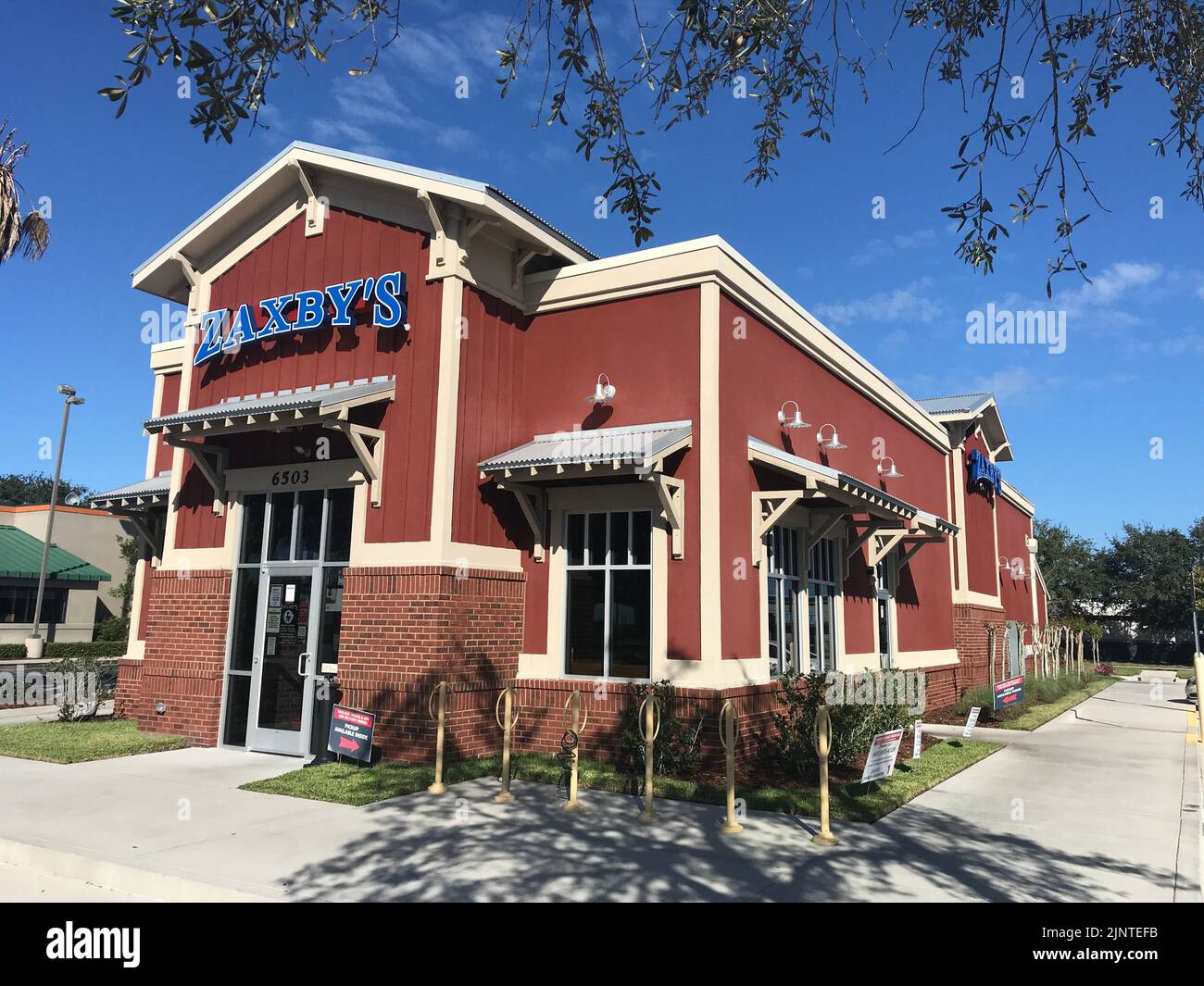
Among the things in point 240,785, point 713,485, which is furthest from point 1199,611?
point 240,785

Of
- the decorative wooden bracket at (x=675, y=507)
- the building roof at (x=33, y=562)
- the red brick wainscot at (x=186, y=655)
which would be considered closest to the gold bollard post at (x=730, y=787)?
the decorative wooden bracket at (x=675, y=507)

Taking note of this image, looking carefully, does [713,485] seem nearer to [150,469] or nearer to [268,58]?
[268,58]

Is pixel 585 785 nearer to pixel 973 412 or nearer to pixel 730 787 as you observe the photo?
pixel 730 787

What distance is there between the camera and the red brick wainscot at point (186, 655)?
1142 centimetres

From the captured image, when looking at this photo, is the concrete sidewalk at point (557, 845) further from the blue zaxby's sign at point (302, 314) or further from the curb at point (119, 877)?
the blue zaxby's sign at point (302, 314)

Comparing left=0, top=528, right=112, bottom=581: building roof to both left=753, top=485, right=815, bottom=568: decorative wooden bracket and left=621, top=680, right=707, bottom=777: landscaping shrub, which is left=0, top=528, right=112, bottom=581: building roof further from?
left=753, top=485, right=815, bottom=568: decorative wooden bracket

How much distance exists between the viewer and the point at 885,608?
16531 mm

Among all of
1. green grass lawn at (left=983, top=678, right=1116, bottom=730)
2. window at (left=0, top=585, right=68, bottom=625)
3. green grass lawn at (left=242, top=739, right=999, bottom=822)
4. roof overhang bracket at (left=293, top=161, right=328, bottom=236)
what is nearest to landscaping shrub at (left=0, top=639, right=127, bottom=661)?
window at (left=0, top=585, right=68, bottom=625)

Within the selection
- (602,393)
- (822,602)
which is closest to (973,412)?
(822,602)

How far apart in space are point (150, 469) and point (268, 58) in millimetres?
12295

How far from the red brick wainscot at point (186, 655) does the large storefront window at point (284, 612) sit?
0.58 feet

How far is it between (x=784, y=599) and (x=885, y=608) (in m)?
5.23

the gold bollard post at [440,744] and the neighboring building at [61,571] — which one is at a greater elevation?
the neighboring building at [61,571]

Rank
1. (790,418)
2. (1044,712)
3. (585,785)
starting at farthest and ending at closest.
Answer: (1044,712) < (790,418) < (585,785)
